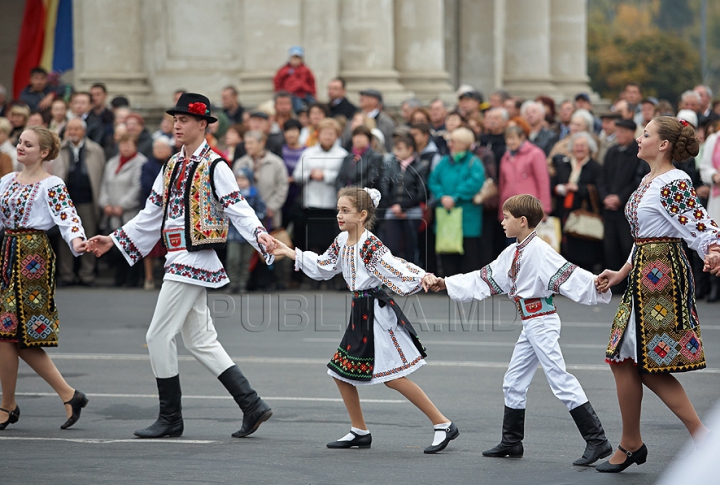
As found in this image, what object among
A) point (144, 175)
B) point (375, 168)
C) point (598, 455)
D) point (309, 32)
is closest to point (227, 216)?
point (598, 455)

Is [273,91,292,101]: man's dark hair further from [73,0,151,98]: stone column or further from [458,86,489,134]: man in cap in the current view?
[73,0,151,98]: stone column

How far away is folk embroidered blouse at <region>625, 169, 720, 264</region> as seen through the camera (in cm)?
695

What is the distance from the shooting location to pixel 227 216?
8.30m

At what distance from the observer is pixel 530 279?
24.3 ft

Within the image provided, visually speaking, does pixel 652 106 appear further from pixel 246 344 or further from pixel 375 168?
pixel 246 344

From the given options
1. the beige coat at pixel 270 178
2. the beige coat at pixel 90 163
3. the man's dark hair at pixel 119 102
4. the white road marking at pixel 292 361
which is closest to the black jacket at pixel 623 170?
the beige coat at pixel 270 178

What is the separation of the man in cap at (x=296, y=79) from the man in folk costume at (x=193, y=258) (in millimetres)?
11366

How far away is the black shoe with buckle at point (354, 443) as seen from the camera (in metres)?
7.86

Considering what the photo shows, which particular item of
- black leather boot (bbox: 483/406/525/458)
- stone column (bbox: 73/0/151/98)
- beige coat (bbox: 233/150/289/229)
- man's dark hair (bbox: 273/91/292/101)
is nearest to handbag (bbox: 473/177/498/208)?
beige coat (bbox: 233/150/289/229)

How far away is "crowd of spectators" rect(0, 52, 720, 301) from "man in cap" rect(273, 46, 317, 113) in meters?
1.39

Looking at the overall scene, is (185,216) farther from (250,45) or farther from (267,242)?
(250,45)

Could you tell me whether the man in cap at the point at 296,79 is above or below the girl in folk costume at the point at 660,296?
above

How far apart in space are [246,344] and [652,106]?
7.11m

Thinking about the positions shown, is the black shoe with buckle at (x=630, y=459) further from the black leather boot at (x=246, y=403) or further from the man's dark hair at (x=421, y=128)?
the man's dark hair at (x=421, y=128)
